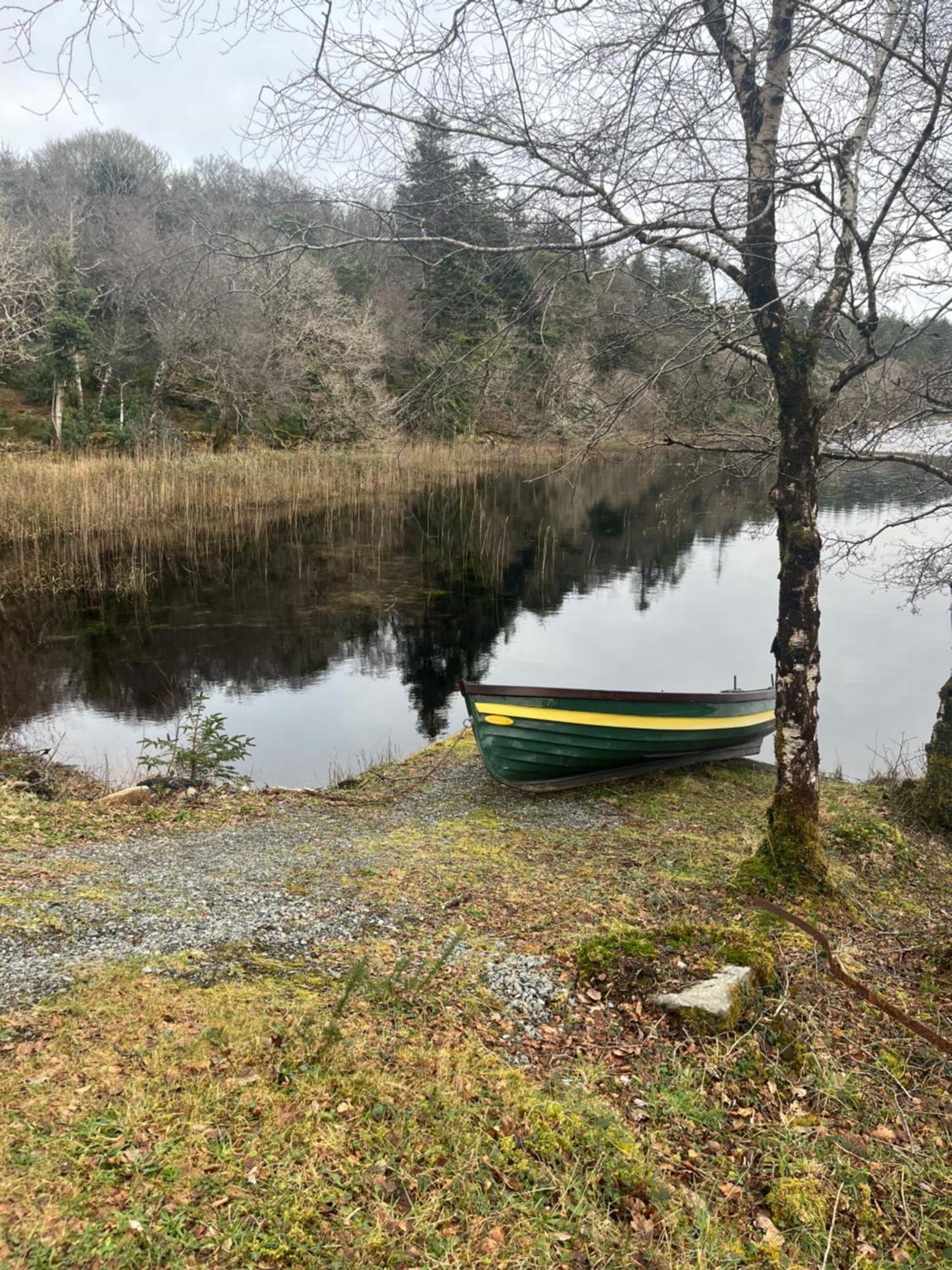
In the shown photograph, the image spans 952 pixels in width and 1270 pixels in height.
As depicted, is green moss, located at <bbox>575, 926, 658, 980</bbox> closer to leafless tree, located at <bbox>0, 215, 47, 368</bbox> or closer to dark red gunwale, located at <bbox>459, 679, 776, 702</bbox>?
dark red gunwale, located at <bbox>459, 679, 776, 702</bbox>

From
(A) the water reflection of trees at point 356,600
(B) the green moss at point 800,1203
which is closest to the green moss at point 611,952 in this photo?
(B) the green moss at point 800,1203

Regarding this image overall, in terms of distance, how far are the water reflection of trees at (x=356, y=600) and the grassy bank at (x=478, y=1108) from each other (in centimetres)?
348

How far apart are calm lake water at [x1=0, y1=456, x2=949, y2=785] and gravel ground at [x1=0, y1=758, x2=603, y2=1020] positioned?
3.02m

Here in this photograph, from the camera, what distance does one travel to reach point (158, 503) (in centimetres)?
1820

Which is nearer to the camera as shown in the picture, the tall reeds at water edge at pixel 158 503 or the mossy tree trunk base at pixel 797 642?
the mossy tree trunk base at pixel 797 642

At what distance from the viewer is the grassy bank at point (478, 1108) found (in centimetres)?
209

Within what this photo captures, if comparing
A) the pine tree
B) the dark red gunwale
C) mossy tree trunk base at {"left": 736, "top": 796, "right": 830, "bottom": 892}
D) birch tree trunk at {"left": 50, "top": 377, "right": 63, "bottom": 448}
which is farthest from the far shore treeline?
birch tree trunk at {"left": 50, "top": 377, "right": 63, "bottom": 448}

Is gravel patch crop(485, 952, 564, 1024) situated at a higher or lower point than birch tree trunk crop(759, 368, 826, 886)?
lower

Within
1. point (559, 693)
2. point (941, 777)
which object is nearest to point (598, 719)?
point (559, 693)

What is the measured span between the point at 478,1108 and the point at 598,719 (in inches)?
200

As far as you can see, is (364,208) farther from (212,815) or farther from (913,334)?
(212,815)

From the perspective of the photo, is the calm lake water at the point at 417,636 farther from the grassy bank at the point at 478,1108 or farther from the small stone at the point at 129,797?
the grassy bank at the point at 478,1108

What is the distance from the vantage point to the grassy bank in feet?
6.85

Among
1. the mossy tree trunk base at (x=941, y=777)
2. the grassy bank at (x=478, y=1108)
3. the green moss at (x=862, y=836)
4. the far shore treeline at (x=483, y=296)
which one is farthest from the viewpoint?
the mossy tree trunk base at (x=941, y=777)
